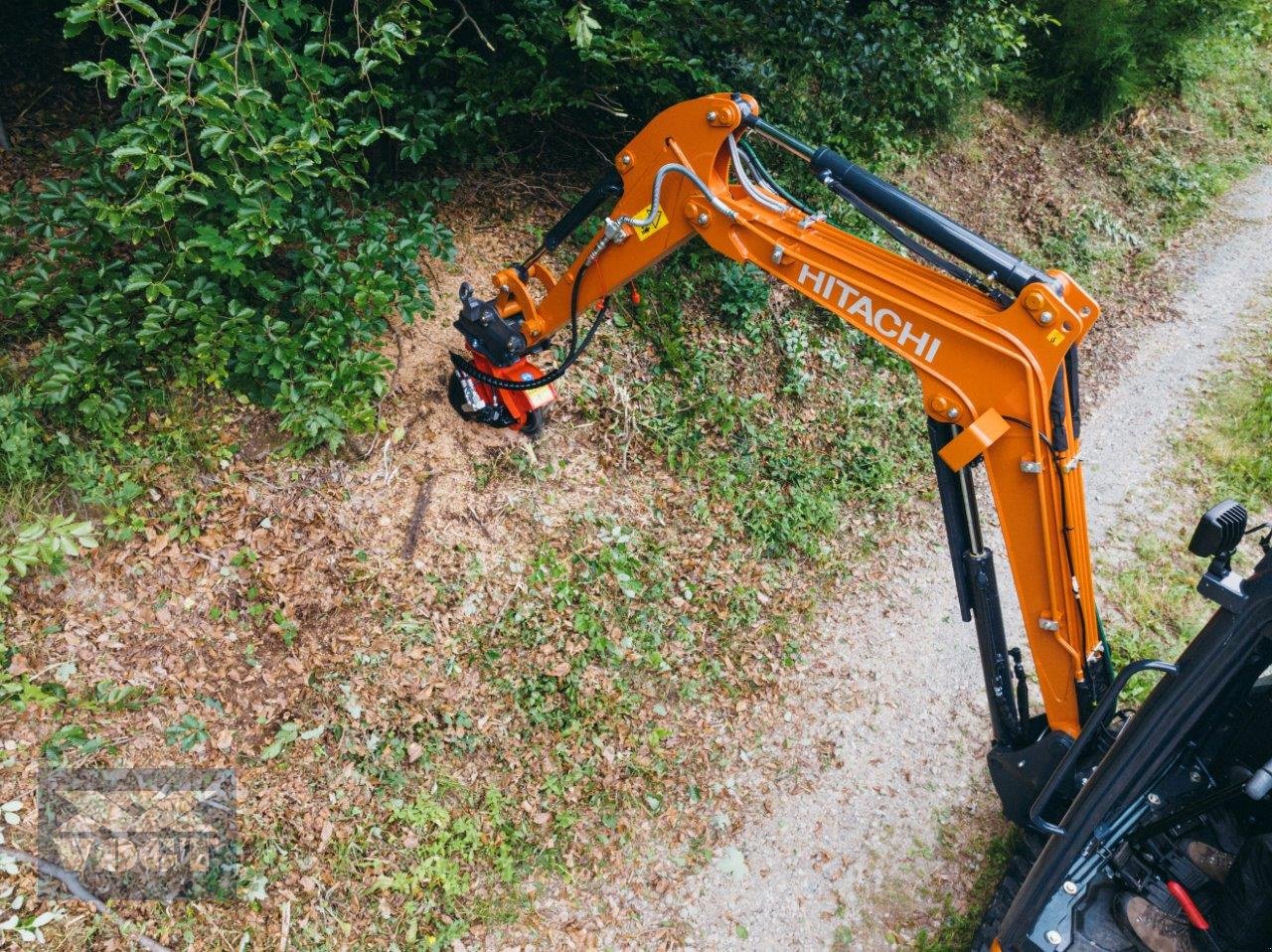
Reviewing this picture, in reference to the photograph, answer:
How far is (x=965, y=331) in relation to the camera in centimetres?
341

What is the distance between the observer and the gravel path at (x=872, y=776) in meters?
4.57

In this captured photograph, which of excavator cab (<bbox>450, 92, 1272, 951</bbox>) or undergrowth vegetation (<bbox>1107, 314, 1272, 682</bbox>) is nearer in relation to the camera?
excavator cab (<bbox>450, 92, 1272, 951</bbox>)

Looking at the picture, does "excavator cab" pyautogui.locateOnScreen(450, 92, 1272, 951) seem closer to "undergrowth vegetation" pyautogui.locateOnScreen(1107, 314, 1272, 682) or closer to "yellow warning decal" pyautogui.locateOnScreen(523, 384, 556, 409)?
"yellow warning decal" pyautogui.locateOnScreen(523, 384, 556, 409)

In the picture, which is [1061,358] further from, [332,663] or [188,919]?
[188,919]

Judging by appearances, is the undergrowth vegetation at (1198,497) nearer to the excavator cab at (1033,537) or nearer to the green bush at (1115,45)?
the excavator cab at (1033,537)

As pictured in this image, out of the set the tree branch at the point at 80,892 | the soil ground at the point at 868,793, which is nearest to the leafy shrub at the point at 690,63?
the soil ground at the point at 868,793

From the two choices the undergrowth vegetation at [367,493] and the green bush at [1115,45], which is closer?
the undergrowth vegetation at [367,493]

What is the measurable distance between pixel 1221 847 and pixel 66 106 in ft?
25.5

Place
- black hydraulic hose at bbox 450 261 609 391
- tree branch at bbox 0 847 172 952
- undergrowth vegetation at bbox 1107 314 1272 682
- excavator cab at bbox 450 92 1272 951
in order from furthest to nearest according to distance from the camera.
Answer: undergrowth vegetation at bbox 1107 314 1272 682 < black hydraulic hose at bbox 450 261 609 391 < tree branch at bbox 0 847 172 952 < excavator cab at bbox 450 92 1272 951

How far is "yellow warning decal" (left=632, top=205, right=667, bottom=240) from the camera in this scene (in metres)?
4.27

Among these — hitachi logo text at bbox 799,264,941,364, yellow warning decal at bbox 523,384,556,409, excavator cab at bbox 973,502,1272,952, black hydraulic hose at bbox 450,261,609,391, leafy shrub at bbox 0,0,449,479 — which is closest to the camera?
excavator cab at bbox 973,502,1272,952

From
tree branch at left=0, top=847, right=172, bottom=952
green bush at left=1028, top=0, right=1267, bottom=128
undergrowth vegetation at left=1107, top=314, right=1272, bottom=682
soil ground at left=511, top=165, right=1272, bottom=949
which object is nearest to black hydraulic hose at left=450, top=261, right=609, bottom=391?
soil ground at left=511, top=165, right=1272, bottom=949

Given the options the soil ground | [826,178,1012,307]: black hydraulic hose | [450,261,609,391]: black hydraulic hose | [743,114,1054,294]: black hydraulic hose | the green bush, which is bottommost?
the soil ground

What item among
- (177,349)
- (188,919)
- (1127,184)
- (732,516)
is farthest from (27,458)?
(1127,184)
